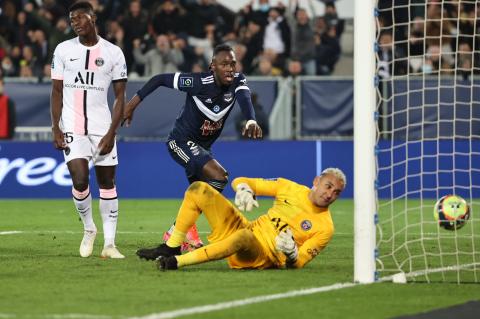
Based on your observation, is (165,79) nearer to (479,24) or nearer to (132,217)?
(132,217)

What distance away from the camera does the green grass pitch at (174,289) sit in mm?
7242

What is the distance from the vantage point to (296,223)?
9.39 m

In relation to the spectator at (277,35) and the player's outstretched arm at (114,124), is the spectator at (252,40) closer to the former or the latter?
the spectator at (277,35)

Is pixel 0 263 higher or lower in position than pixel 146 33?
lower

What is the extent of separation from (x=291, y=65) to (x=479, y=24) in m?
3.68

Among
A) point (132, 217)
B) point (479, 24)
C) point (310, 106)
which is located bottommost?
point (132, 217)

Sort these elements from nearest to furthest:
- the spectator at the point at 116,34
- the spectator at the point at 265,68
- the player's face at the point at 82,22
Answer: the player's face at the point at 82,22 → the spectator at the point at 265,68 → the spectator at the point at 116,34

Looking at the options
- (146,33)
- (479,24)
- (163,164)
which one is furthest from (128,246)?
(146,33)

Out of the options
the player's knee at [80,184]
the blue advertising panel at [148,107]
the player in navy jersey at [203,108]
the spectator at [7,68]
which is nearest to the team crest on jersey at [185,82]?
the player in navy jersey at [203,108]

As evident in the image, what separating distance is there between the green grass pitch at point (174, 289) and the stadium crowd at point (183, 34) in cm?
972

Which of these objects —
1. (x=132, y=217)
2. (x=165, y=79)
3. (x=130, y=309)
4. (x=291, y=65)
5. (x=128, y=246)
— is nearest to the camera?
(x=130, y=309)

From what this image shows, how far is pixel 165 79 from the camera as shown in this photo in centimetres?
1099

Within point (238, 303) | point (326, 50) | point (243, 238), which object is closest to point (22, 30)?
point (326, 50)

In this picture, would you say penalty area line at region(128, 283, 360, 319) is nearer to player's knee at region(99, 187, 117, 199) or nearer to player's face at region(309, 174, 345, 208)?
player's face at region(309, 174, 345, 208)
